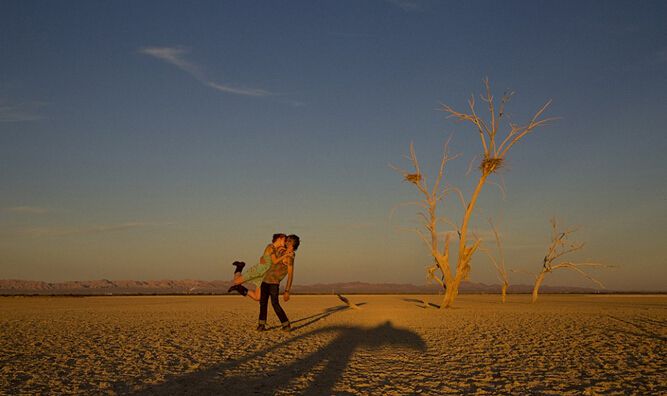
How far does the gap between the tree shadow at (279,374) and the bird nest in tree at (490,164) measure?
14573 mm

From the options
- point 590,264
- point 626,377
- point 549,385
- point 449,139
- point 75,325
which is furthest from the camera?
point 590,264

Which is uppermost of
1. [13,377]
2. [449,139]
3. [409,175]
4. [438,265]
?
[449,139]

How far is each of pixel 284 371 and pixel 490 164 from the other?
18981mm

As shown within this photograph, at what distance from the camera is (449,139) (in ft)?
82.3

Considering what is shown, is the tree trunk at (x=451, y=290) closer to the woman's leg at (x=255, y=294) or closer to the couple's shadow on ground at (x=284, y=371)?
the couple's shadow on ground at (x=284, y=371)

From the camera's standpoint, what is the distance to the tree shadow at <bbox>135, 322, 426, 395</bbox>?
6.10 m

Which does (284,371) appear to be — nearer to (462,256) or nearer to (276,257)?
(276,257)

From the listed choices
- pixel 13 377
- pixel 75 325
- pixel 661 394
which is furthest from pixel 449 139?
pixel 13 377

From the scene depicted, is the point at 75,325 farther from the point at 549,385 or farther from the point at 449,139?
the point at 449,139

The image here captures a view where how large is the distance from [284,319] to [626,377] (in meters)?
7.71

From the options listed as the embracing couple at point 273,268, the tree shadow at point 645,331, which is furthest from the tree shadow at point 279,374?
the tree shadow at point 645,331

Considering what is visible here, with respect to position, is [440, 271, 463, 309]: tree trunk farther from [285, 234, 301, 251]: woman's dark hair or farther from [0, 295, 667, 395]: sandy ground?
[285, 234, 301, 251]: woman's dark hair

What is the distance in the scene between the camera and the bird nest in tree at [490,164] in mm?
23844

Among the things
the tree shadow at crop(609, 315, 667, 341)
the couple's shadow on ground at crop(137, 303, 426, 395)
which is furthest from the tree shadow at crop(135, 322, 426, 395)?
the tree shadow at crop(609, 315, 667, 341)
